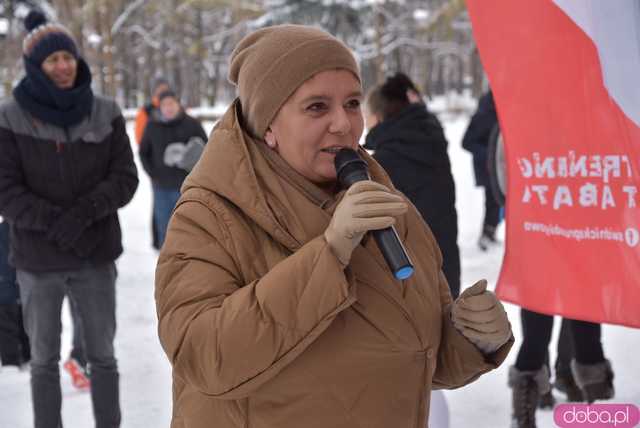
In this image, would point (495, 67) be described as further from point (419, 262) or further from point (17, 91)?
point (17, 91)

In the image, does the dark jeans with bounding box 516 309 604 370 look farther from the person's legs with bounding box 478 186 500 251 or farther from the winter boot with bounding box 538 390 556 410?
the person's legs with bounding box 478 186 500 251

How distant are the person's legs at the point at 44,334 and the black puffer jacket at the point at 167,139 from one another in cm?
386

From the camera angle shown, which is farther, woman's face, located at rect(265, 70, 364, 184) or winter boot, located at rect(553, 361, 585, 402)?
winter boot, located at rect(553, 361, 585, 402)

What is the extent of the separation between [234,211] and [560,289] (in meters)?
1.66

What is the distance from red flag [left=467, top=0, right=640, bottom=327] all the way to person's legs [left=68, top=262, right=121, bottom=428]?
6.05 feet

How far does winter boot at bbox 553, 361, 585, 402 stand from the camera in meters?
4.24

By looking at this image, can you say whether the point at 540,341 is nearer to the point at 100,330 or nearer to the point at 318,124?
the point at 100,330

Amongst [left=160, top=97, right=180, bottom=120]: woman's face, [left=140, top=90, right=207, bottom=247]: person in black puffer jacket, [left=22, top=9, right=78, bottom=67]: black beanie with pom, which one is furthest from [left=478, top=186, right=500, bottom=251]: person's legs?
[left=22, top=9, right=78, bottom=67]: black beanie with pom

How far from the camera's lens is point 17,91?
342 centimetres

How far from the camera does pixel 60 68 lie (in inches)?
137

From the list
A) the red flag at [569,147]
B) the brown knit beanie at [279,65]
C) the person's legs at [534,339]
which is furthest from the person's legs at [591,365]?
the brown knit beanie at [279,65]

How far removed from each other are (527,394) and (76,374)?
274cm

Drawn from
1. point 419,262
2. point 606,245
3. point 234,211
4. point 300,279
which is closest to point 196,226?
point 234,211

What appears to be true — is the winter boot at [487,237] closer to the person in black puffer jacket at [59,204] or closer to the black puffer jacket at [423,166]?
the black puffer jacket at [423,166]
